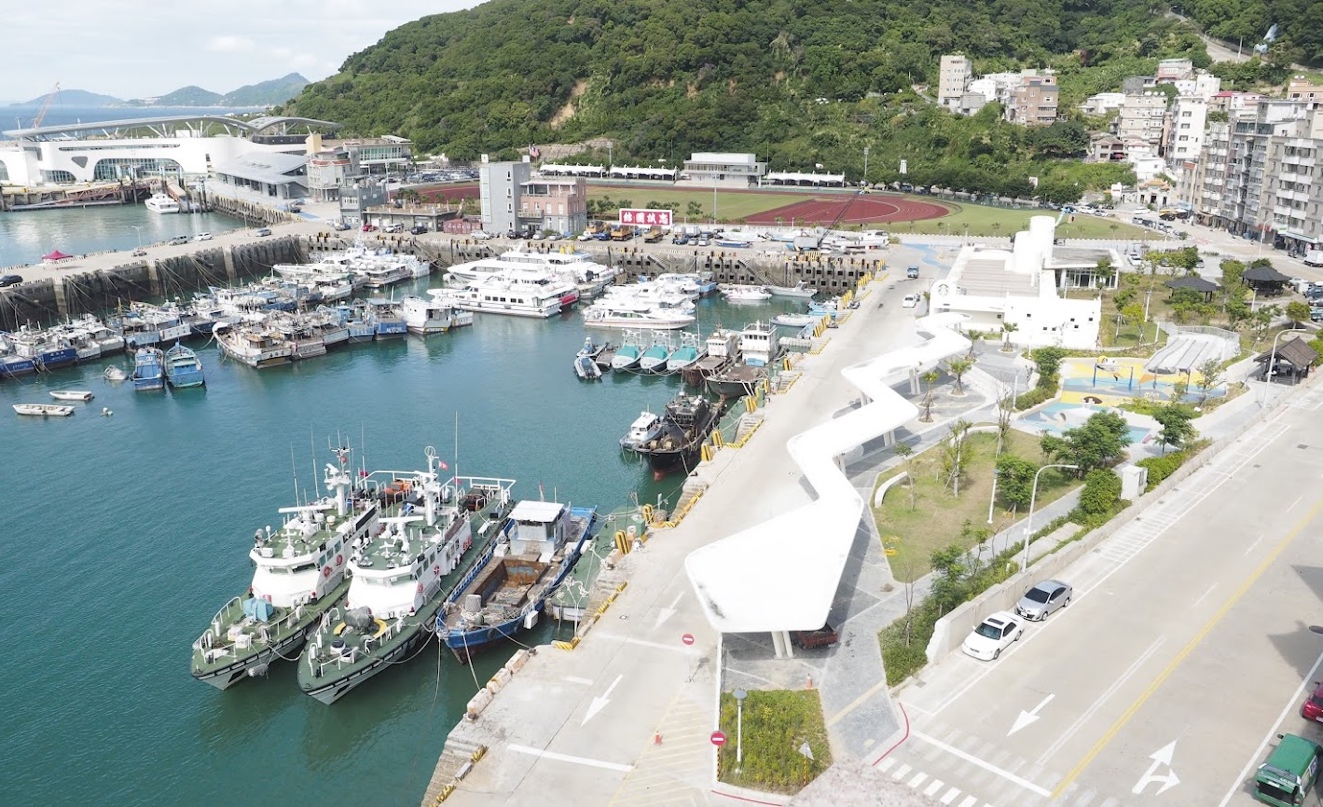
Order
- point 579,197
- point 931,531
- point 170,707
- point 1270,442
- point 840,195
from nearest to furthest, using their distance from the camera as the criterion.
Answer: point 170,707, point 931,531, point 1270,442, point 579,197, point 840,195

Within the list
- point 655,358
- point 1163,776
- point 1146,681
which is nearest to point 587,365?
point 655,358

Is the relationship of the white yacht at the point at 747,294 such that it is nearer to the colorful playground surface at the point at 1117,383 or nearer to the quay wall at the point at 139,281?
the colorful playground surface at the point at 1117,383

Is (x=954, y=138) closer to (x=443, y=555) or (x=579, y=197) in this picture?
(x=579, y=197)

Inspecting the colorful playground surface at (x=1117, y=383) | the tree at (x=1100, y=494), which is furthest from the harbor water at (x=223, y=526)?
the colorful playground surface at (x=1117, y=383)

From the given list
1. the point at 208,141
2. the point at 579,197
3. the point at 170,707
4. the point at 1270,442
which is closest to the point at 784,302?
the point at 579,197

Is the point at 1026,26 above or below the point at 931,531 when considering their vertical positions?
above

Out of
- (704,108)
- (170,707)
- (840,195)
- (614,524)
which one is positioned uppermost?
(704,108)

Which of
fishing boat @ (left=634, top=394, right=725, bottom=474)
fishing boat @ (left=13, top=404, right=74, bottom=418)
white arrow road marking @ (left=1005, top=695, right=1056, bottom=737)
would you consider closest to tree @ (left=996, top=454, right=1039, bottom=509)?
white arrow road marking @ (left=1005, top=695, right=1056, bottom=737)
